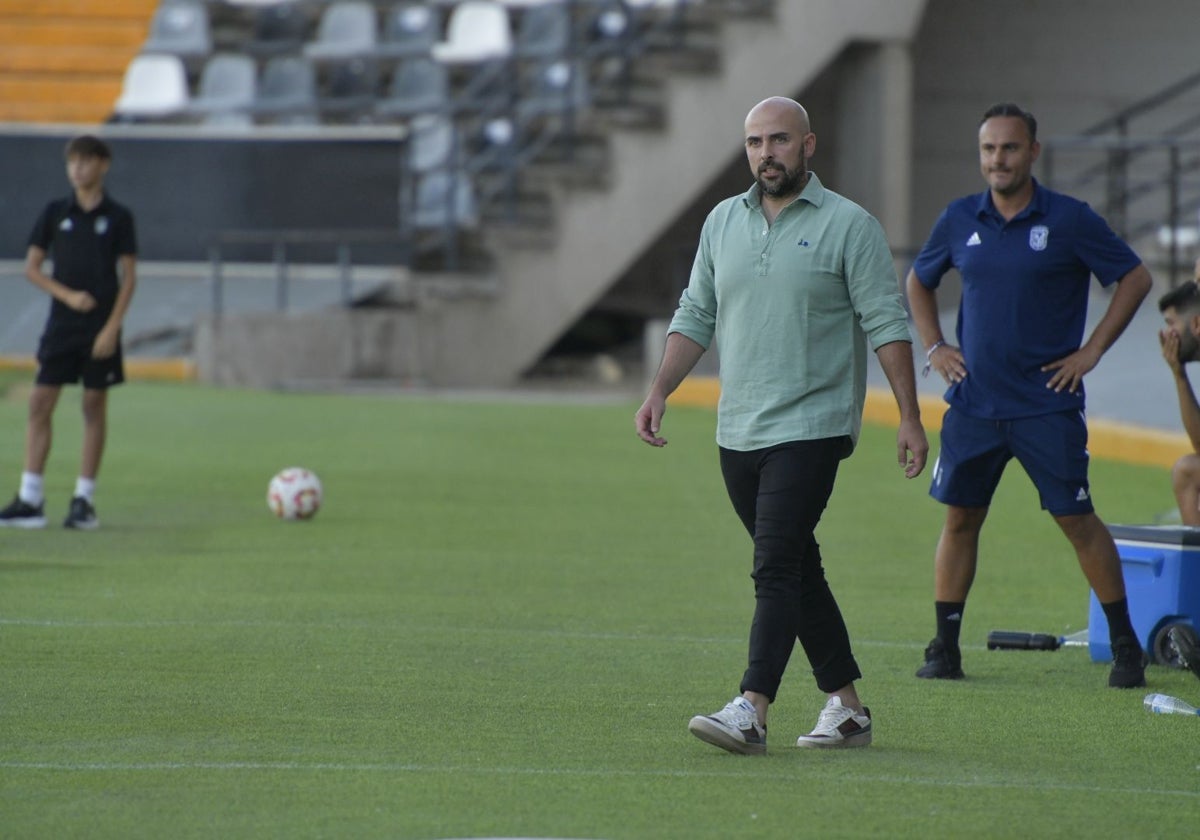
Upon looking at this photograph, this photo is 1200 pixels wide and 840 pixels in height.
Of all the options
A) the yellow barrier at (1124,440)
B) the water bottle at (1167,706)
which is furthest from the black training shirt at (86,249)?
the water bottle at (1167,706)

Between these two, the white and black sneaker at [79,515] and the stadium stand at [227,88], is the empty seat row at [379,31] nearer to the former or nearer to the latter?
the stadium stand at [227,88]

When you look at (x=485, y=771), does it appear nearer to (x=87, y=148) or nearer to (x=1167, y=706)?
(x=1167, y=706)

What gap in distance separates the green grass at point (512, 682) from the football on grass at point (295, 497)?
101mm

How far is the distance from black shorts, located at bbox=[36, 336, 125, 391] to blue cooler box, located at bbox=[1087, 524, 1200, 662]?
566 centimetres

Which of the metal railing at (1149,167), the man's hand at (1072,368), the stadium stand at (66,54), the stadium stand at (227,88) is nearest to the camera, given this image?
the man's hand at (1072,368)

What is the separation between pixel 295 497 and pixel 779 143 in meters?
6.34

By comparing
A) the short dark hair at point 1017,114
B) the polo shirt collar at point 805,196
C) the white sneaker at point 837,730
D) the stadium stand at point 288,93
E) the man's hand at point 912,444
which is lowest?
the white sneaker at point 837,730

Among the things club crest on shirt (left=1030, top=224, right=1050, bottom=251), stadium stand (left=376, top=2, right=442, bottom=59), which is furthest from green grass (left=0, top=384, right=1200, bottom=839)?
stadium stand (left=376, top=2, right=442, bottom=59)

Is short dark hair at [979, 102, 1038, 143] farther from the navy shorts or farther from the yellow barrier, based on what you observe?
the yellow barrier

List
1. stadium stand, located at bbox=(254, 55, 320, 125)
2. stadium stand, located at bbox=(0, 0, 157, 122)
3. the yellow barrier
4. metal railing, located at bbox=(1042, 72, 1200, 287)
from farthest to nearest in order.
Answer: stadium stand, located at bbox=(0, 0, 157, 122)
stadium stand, located at bbox=(254, 55, 320, 125)
metal railing, located at bbox=(1042, 72, 1200, 287)
the yellow barrier

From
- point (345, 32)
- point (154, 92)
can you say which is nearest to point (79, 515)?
point (154, 92)

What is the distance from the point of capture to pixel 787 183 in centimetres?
551

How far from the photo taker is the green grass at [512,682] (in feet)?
15.9

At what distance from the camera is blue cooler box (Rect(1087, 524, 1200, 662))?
22.5 feet
